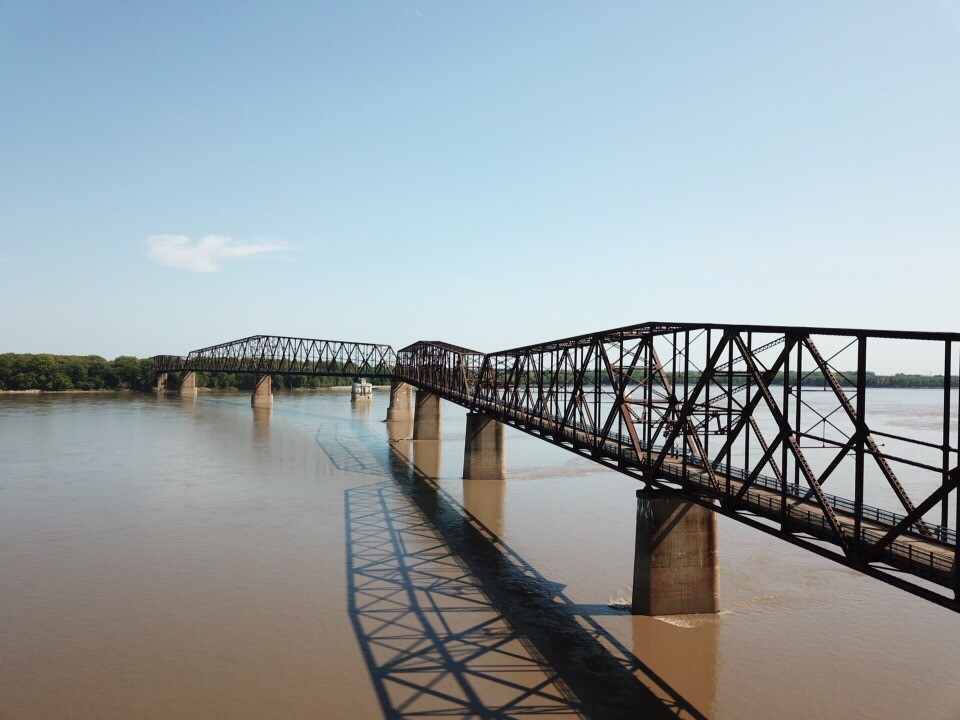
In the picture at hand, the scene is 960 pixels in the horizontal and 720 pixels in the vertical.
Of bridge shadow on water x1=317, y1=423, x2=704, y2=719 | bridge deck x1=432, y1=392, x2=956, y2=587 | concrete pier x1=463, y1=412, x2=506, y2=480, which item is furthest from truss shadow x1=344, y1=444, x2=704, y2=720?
concrete pier x1=463, y1=412, x2=506, y2=480

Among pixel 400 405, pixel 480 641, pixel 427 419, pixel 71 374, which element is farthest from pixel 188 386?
pixel 480 641

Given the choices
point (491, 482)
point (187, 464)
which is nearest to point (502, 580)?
point (491, 482)

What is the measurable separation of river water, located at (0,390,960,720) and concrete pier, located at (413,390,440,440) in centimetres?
3263

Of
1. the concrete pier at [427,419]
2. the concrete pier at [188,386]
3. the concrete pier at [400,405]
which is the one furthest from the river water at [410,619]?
the concrete pier at [188,386]

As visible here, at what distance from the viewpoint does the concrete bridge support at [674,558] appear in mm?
23047

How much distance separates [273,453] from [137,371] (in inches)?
5685

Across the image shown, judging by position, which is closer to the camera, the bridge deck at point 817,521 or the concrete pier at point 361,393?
the bridge deck at point 817,521

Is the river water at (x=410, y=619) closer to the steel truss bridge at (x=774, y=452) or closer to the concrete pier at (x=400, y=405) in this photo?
the steel truss bridge at (x=774, y=452)

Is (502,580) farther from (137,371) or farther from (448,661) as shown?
(137,371)

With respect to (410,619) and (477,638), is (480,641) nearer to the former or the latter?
(477,638)

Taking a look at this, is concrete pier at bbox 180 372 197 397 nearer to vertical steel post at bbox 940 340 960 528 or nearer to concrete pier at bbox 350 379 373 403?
concrete pier at bbox 350 379 373 403

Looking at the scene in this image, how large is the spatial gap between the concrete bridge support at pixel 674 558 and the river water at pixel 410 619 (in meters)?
0.67

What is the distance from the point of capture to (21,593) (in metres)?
25.0

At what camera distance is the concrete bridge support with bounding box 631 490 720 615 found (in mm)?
23047
